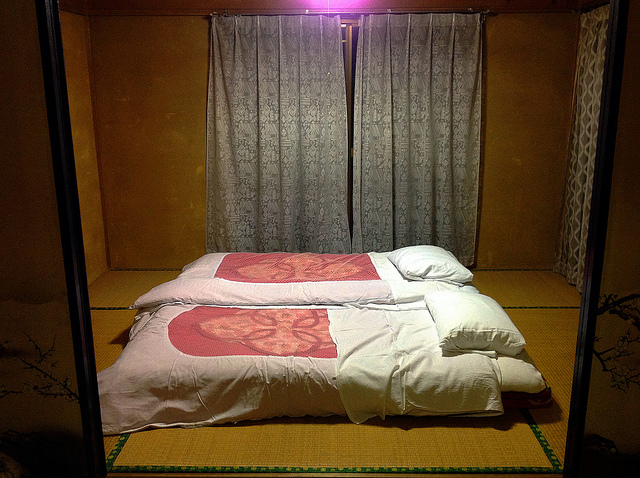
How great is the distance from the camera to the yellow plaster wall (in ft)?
14.3

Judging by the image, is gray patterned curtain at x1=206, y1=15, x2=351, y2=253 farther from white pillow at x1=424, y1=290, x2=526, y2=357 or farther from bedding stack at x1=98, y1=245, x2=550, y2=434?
white pillow at x1=424, y1=290, x2=526, y2=357

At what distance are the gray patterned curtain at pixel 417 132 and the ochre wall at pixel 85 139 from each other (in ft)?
7.11

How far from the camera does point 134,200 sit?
4648 mm

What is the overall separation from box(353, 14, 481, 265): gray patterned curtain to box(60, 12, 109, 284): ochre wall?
2168 mm

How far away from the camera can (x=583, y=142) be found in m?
4.14

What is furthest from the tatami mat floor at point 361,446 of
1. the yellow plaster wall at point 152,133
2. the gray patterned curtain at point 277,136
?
the yellow plaster wall at point 152,133

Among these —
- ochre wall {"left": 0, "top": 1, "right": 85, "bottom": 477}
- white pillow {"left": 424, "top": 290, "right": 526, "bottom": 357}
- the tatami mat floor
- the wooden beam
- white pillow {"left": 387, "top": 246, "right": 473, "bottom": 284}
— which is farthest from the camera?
the wooden beam

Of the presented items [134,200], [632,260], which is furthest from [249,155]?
[632,260]

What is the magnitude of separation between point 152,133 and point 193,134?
0.35 metres

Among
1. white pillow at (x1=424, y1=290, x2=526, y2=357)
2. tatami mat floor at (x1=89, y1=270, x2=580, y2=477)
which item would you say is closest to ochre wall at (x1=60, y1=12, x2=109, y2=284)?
tatami mat floor at (x1=89, y1=270, x2=580, y2=477)

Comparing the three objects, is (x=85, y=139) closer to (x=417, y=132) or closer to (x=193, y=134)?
(x=193, y=134)

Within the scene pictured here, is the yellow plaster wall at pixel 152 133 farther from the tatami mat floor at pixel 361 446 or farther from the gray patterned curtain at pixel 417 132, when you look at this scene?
the tatami mat floor at pixel 361 446

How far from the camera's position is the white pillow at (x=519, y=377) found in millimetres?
2365

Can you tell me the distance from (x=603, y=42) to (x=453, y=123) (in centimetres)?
119
